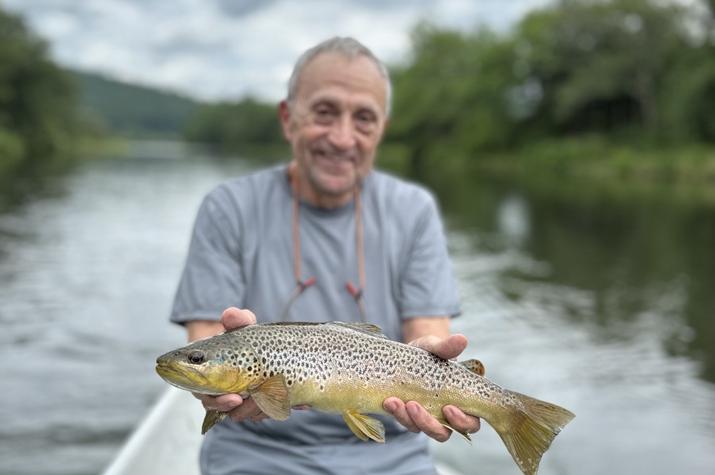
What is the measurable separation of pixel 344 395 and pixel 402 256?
0.95 metres

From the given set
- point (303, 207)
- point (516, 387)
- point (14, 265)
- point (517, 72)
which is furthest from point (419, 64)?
point (303, 207)

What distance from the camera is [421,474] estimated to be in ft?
10.7

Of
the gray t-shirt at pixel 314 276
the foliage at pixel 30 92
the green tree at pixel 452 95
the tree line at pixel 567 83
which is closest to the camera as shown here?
the gray t-shirt at pixel 314 276

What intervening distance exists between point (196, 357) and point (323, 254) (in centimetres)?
105

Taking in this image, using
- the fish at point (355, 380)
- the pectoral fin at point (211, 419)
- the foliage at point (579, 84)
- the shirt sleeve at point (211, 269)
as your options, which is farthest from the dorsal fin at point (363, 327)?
the foliage at point (579, 84)

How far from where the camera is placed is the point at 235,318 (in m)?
2.60

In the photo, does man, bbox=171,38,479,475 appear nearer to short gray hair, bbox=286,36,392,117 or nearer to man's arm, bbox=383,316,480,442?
short gray hair, bbox=286,36,392,117

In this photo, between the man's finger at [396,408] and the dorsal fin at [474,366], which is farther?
the dorsal fin at [474,366]

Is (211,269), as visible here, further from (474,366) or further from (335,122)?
(474,366)

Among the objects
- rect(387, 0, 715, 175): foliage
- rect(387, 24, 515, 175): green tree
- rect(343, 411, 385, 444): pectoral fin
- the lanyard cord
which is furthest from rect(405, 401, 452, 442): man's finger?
rect(387, 24, 515, 175): green tree

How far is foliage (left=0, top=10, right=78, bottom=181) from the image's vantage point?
6869 cm

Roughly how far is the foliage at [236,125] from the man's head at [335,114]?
150m

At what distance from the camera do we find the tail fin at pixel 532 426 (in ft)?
8.84

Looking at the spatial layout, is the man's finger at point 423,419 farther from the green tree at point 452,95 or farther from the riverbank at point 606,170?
the green tree at point 452,95
